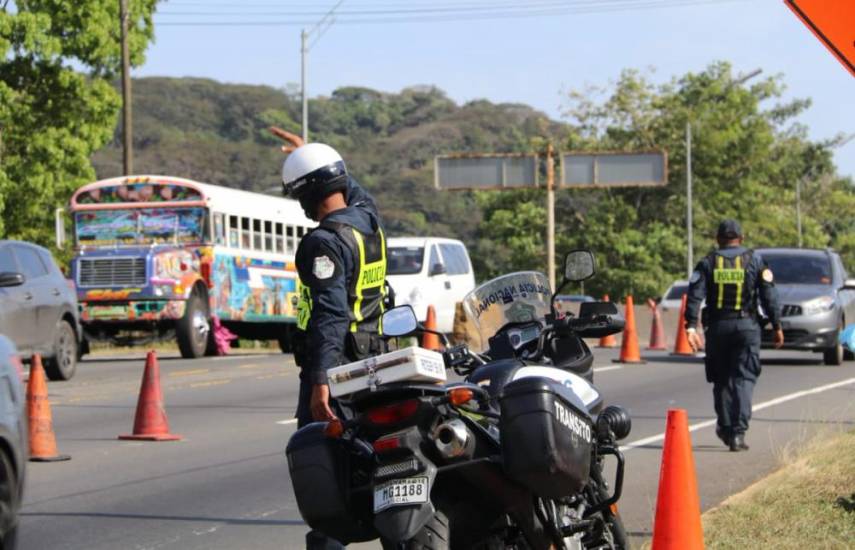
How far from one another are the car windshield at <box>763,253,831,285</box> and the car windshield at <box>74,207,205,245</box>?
933 cm

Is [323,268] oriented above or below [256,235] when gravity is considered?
below

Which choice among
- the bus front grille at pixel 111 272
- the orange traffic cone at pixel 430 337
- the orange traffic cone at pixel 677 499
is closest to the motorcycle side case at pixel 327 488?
the orange traffic cone at pixel 677 499

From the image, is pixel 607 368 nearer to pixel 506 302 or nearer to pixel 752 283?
pixel 752 283

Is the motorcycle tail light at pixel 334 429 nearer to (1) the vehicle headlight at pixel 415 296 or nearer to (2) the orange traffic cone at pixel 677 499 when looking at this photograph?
(2) the orange traffic cone at pixel 677 499

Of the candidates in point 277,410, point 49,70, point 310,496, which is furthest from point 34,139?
point 310,496

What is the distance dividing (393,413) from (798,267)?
1944 cm

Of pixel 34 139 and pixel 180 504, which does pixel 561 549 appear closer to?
pixel 180 504

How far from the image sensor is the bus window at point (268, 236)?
2997 centimetres

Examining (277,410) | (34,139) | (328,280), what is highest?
(34,139)

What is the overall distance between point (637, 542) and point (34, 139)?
27263 mm

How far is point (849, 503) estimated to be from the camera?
29.1ft

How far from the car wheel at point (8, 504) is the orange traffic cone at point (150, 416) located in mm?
6355

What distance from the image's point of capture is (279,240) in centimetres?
3081

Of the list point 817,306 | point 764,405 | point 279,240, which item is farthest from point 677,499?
point 279,240
